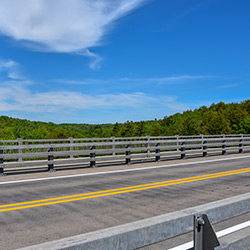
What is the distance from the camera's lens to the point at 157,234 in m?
2.88

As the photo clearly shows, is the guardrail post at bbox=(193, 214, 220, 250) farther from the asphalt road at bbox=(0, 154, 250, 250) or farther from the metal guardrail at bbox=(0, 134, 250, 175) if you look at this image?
the metal guardrail at bbox=(0, 134, 250, 175)

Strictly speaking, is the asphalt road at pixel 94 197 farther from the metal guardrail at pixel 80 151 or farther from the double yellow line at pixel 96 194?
the metal guardrail at pixel 80 151

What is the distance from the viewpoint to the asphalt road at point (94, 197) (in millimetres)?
5621

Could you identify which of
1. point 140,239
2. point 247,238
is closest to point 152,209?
point 247,238

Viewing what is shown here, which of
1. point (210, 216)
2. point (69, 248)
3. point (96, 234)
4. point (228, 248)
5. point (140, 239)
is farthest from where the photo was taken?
point (210, 216)

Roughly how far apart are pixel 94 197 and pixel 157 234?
5392 millimetres

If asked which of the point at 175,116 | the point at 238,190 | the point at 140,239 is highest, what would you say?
the point at 175,116

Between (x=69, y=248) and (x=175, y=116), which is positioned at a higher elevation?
(x=175, y=116)

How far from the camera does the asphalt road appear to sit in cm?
562

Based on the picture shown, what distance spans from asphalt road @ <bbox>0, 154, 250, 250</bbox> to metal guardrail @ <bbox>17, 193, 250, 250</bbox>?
2688 mm

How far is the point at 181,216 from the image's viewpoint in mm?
3059

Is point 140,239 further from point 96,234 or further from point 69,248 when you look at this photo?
point 69,248

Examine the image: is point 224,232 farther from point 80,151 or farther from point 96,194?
point 80,151

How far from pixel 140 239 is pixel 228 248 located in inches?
35.8
